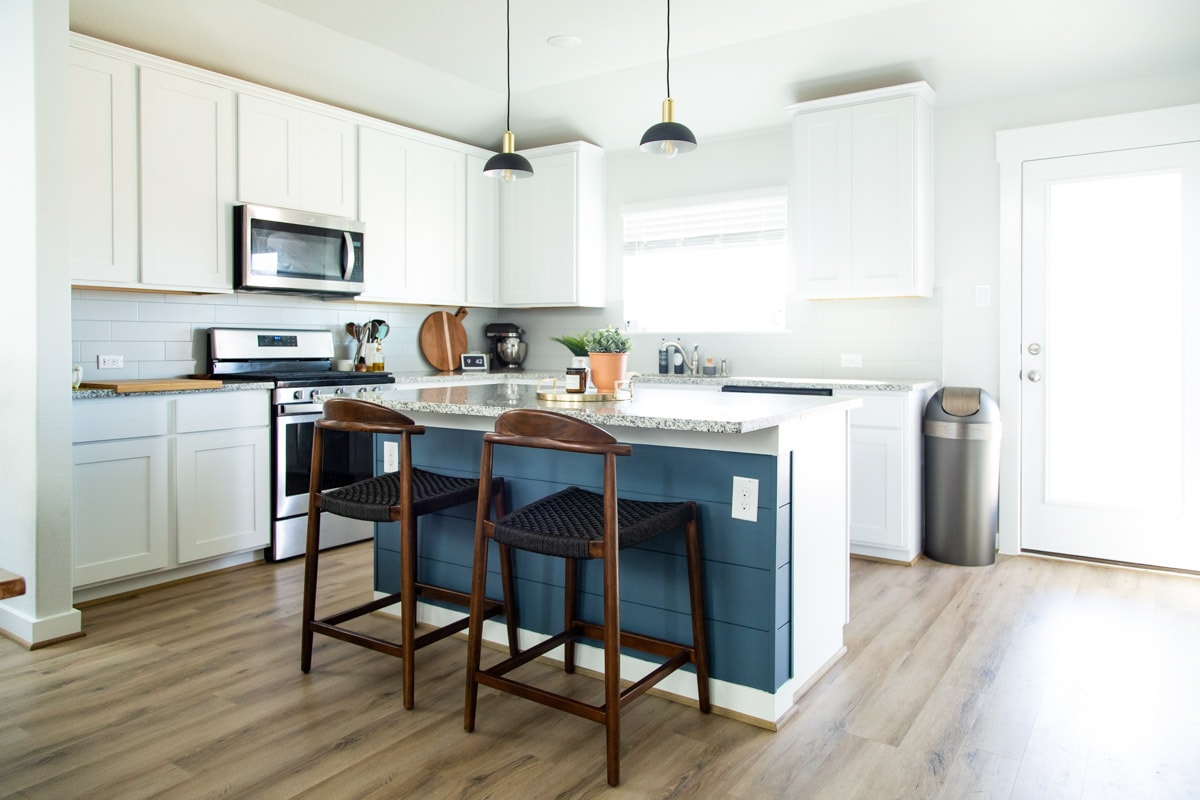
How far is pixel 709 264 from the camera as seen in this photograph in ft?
17.3

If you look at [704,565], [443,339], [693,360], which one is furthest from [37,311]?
[693,360]

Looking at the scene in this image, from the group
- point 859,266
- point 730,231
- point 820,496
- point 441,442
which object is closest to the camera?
point 820,496

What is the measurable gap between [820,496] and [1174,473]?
2.37 metres

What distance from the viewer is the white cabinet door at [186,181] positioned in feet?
12.2

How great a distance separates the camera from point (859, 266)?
14.2ft

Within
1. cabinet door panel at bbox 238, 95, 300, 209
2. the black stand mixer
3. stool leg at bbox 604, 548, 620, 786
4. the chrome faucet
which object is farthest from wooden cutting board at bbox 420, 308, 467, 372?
stool leg at bbox 604, 548, 620, 786

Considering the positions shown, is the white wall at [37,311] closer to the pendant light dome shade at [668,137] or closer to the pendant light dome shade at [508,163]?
the pendant light dome shade at [508,163]

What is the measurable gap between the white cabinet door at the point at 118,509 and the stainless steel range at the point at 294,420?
1.87ft

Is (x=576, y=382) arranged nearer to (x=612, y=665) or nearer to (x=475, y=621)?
(x=475, y=621)

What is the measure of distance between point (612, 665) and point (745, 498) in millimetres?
622

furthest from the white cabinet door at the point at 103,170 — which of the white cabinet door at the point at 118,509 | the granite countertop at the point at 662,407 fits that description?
the granite countertop at the point at 662,407

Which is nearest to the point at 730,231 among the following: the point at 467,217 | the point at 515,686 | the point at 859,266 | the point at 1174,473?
the point at 859,266

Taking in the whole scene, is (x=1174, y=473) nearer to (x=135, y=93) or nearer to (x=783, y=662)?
(x=783, y=662)

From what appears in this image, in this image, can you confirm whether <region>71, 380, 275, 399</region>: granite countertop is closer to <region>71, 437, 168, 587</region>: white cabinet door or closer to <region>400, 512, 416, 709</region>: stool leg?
<region>71, 437, 168, 587</region>: white cabinet door
